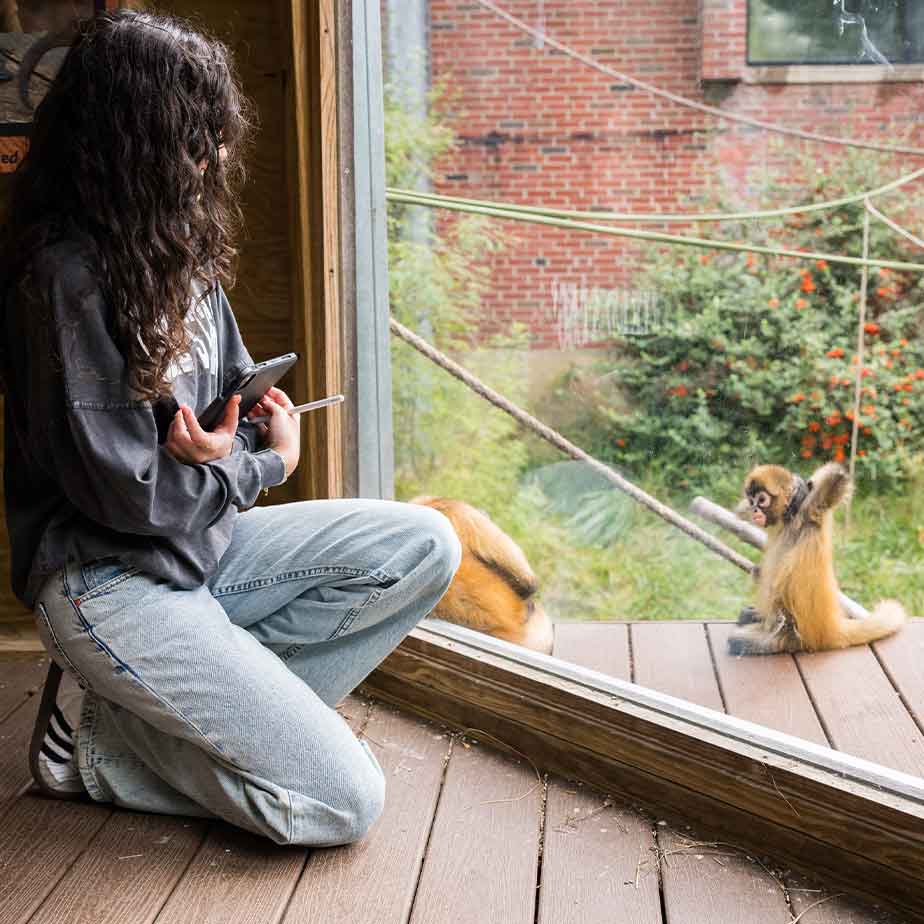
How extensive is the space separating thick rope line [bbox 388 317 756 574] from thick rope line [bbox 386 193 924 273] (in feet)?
0.89

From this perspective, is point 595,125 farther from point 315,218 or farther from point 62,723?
point 62,723

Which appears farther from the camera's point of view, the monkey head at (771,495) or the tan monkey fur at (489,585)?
the tan monkey fur at (489,585)

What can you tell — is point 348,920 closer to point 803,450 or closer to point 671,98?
point 803,450

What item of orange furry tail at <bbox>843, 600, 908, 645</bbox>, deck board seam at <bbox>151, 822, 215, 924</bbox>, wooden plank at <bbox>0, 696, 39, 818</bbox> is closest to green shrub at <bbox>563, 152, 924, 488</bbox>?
orange furry tail at <bbox>843, 600, 908, 645</bbox>

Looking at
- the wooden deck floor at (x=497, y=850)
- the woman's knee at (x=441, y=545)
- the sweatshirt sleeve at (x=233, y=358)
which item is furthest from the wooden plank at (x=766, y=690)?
the sweatshirt sleeve at (x=233, y=358)

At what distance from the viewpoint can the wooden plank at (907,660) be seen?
1.73 meters

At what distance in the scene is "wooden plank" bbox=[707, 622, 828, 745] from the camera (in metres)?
1.75

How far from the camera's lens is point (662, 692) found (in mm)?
1938

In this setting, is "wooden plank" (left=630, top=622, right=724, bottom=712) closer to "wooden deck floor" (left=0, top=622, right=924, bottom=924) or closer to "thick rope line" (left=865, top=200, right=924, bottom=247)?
"wooden deck floor" (left=0, top=622, right=924, bottom=924)

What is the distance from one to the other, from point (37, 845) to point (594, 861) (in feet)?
2.69

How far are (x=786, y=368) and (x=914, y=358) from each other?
0.19m

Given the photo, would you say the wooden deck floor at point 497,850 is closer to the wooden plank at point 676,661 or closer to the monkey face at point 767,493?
the wooden plank at point 676,661

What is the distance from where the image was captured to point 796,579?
1.85 meters

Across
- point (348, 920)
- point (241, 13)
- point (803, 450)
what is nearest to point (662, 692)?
point (803, 450)
